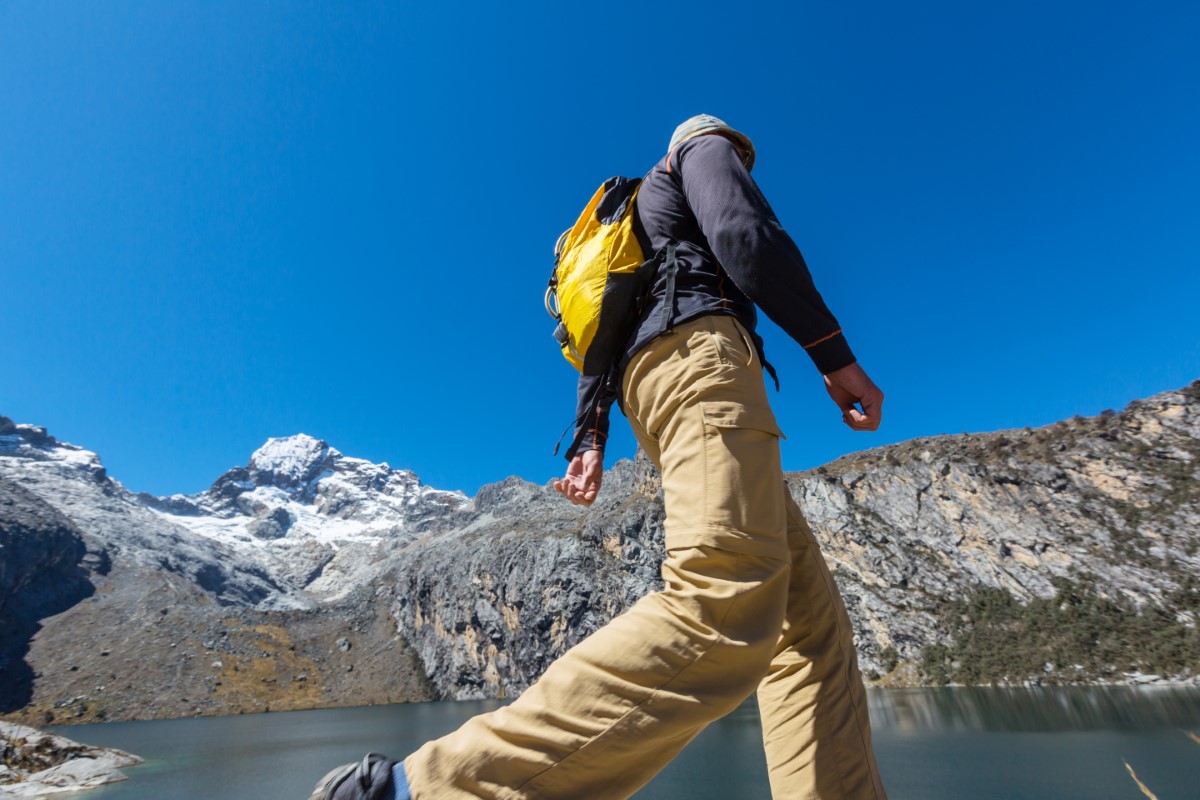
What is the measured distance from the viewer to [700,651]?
3.30 feet

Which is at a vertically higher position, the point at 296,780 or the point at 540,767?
the point at 540,767

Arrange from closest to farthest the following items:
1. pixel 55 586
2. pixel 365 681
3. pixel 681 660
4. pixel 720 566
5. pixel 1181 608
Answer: pixel 681 660 < pixel 720 566 < pixel 1181 608 < pixel 365 681 < pixel 55 586

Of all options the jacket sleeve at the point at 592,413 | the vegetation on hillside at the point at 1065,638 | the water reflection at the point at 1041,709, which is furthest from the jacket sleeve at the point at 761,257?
the vegetation on hillside at the point at 1065,638

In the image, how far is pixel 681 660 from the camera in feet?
3.25

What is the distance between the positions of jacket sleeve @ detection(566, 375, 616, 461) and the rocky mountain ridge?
53.2 m

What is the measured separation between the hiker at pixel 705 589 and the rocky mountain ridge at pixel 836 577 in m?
53.5

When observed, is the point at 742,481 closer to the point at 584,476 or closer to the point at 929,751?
the point at 584,476

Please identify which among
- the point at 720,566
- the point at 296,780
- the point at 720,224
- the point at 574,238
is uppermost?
the point at 574,238

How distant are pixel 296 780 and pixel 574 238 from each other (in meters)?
29.8

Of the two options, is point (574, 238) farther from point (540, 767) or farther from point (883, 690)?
point (883, 690)

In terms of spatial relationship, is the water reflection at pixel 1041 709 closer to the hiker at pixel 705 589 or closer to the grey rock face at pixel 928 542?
the grey rock face at pixel 928 542

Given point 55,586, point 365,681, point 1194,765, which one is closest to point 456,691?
point 365,681

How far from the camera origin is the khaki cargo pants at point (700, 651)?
0.90 m

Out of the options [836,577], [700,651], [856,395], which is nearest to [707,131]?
[856,395]
